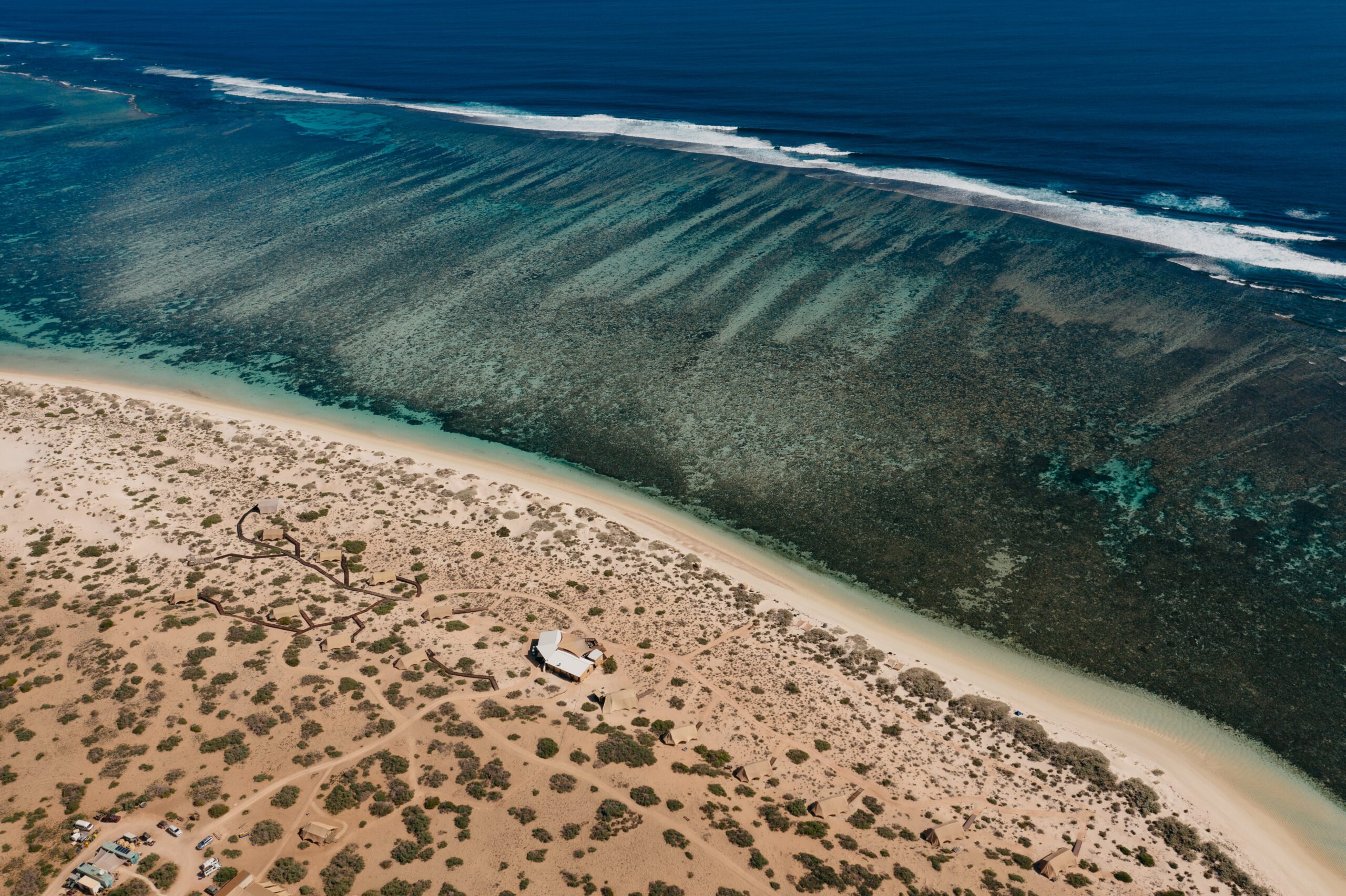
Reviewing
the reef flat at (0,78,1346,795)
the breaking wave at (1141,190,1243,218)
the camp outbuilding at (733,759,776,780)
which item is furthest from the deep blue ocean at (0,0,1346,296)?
the camp outbuilding at (733,759,776,780)

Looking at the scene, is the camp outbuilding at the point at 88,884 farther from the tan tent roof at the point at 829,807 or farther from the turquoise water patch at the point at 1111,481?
the turquoise water patch at the point at 1111,481

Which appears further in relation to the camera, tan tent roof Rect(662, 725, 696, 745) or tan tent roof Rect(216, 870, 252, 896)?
tan tent roof Rect(662, 725, 696, 745)

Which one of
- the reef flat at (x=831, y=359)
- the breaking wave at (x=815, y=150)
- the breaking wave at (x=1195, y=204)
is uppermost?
the breaking wave at (x=1195, y=204)

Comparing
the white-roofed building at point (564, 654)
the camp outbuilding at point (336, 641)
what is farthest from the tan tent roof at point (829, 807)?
the camp outbuilding at point (336, 641)

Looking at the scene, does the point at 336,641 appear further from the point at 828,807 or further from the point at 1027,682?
the point at 1027,682

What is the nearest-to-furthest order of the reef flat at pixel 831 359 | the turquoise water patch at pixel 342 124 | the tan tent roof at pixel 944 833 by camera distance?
the tan tent roof at pixel 944 833 → the reef flat at pixel 831 359 → the turquoise water patch at pixel 342 124

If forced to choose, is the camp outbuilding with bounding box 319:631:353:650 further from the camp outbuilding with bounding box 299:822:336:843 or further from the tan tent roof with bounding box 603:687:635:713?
the tan tent roof with bounding box 603:687:635:713
